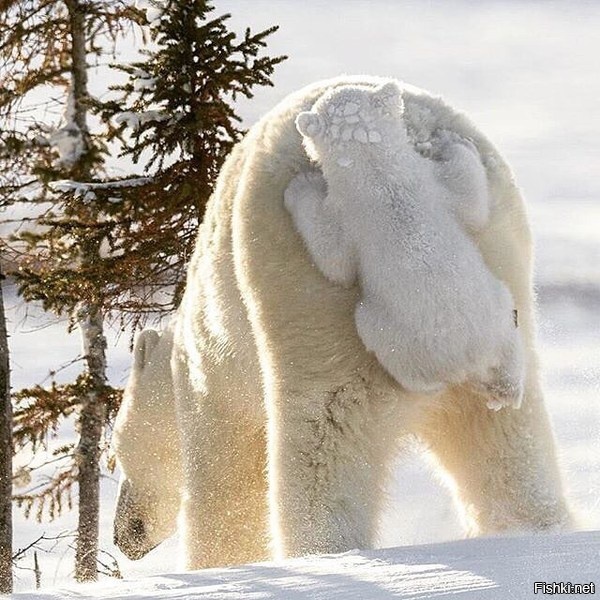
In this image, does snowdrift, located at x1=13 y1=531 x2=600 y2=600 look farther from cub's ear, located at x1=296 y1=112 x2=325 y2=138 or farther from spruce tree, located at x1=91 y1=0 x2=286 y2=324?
spruce tree, located at x1=91 y1=0 x2=286 y2=324

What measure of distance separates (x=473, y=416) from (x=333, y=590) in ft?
5.52

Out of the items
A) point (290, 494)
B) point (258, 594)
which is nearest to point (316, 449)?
point (290, 494)

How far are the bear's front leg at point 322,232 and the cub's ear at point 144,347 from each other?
301 centimetres

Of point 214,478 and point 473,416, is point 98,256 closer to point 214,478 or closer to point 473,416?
point 214,478

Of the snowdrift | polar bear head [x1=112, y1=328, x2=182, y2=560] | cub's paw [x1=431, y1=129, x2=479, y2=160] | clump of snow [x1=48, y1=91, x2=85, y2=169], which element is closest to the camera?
the snowdrift

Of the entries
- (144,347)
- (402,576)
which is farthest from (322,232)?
(144,347)

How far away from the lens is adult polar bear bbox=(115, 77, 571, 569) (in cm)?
413

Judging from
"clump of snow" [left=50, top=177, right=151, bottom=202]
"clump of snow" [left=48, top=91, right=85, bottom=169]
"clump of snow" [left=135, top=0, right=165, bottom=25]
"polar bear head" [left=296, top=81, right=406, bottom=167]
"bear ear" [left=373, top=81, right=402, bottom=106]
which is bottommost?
"polar bear head" [left=296, top=81, right=406, bottom=167]

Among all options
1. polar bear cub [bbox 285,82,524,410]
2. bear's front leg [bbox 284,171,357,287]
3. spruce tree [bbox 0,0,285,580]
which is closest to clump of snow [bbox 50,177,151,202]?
spruce tree [bbox 0,0,285,580]

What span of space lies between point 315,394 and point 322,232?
0.58 metres

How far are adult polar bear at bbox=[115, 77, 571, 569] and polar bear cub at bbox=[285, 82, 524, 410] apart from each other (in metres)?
0.16

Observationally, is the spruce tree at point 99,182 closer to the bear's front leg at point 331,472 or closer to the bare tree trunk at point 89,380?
the bare tree trunk at point 89,380

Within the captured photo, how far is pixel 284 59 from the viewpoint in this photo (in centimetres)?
1100

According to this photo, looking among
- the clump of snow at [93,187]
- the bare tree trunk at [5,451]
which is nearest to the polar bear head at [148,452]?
the bare tree trunk at [5,451]
